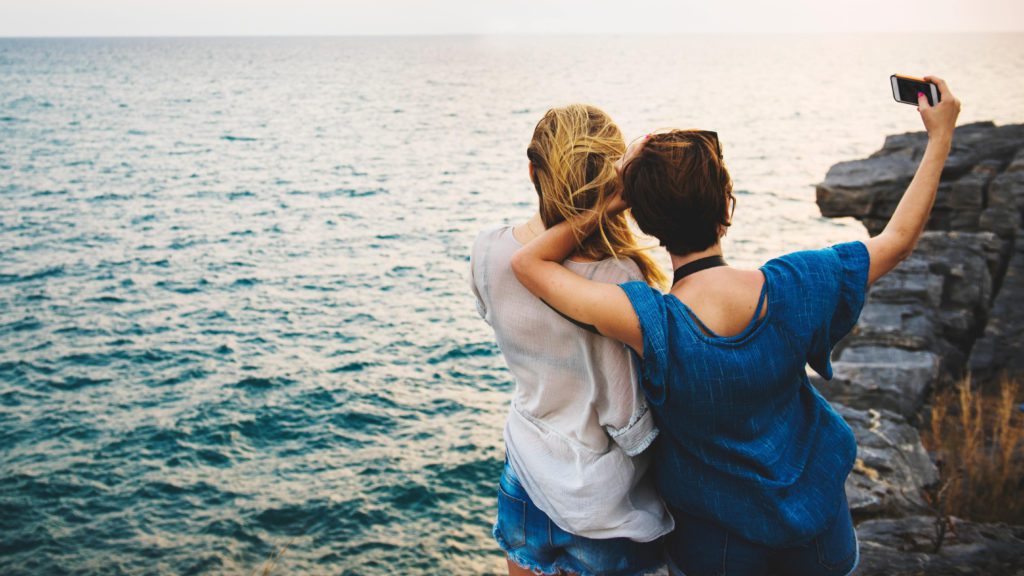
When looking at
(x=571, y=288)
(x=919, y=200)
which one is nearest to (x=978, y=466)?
(x=919, y=200)

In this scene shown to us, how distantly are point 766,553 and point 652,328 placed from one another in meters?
0.80

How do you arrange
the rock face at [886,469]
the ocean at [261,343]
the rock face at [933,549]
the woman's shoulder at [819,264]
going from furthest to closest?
the ocean at [261,343] → the rock face at [886,469] → the rock face at [933,549] → the woman's shoulder at [819,264]

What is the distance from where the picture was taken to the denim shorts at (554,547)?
2.16 meters

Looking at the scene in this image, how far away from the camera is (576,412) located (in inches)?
82.9

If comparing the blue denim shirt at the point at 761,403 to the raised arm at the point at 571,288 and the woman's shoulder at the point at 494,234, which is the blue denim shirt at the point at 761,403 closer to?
the raised arm at the point at 571,288

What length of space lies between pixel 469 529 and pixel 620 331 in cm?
775

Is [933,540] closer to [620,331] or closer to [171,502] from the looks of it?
[620,331]

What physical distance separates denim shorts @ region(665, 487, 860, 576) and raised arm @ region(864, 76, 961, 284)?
0.73 meters

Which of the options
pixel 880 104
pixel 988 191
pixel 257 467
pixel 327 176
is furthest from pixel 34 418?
pixel 880 104

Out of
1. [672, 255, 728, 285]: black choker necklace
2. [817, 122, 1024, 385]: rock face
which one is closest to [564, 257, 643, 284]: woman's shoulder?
[672, 255, 728, 285]: black choker necklace

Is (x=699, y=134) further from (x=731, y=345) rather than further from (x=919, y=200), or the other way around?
(x=919, y=200)

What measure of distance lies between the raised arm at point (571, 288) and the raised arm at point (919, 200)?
75 centimetres

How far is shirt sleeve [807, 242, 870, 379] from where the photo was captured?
1.97 m

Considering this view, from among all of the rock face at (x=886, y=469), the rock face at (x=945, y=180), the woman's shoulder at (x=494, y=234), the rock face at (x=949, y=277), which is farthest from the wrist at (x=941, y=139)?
the rock face at (x=945, y=180)
